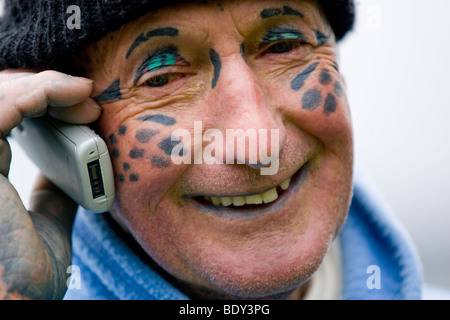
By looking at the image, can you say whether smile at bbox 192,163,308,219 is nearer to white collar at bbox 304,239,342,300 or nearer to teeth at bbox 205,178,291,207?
teeth at bbox 205,178,291,207

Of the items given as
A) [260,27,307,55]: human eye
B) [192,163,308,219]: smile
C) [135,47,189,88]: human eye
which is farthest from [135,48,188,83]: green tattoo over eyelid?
[192,163,308,219]: smile

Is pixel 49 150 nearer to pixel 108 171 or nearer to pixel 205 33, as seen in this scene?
pixel 108 171

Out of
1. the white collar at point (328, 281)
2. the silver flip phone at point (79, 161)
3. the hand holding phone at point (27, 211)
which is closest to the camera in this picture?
the hand holding phone at point (27, 211)

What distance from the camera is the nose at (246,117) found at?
4.77 feet

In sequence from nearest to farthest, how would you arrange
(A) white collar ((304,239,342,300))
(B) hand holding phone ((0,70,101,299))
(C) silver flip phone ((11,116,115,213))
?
1. (B) hand holding phone ((0,70,101,299))
2. (C) silver flip phone ((11,116,115,213))
3. (A) white collar ((304,239,342,300))

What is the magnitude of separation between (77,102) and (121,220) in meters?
0.46

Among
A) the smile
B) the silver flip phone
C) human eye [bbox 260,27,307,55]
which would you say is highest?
human eye [bbox 260,27,307,55]

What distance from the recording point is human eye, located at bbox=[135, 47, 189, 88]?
1.57 meters

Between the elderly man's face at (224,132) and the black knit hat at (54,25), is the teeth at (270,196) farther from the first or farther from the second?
the black knit hat at (54,25)

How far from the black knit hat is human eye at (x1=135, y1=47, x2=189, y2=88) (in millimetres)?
129

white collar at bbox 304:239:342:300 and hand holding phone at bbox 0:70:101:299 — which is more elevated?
hand holding phone at bbox 0:70:101:299

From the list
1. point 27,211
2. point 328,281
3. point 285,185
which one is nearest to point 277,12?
point 285,185

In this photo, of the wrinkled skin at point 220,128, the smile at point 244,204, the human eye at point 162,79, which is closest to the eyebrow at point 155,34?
the wrinkled skin at point 220,128

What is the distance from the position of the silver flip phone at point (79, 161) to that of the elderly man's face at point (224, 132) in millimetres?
56
